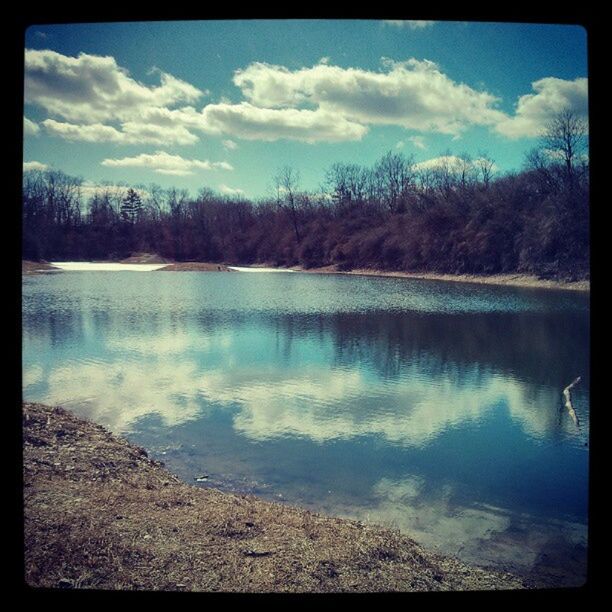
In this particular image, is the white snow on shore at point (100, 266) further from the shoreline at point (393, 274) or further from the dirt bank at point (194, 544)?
the dirt bank at point (194, 544)

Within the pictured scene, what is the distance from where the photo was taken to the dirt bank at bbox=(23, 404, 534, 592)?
11.0 feet

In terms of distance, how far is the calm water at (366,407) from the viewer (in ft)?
17.2

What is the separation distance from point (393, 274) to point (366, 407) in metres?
37.3

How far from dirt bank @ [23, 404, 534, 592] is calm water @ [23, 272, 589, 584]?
1.90ft

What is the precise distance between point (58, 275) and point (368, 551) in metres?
38.6

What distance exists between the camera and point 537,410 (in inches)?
347

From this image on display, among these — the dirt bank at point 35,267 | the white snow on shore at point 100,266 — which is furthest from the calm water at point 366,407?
the white snow on shore at point 100,266

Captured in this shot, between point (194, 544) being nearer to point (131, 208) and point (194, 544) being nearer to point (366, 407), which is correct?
point (366, 407)

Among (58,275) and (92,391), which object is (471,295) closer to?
(92,391)

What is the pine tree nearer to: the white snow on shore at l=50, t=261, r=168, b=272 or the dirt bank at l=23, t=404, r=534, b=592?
the white snow on shore at l=50, t=261, r=168, b=272

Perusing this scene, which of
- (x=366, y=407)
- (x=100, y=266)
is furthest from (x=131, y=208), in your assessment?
(x=366, y=407)

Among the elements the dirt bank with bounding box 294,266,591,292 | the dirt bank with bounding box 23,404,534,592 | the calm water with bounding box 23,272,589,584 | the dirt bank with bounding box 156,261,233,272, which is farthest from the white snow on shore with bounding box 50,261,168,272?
the dirt bank with bounding box 23,404,534,592

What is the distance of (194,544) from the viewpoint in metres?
3.84
